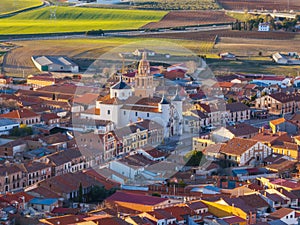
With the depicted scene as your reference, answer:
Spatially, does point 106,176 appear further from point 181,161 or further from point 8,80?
point 8,80

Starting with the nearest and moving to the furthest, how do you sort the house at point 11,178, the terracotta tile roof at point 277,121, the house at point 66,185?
the house at point 66,185 → the house at point 11,178 → the terracotta tile roof at point 277,121

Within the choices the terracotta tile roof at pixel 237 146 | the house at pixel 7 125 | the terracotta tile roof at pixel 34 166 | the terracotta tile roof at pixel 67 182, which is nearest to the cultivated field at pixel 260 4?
the house at pixel 7 125

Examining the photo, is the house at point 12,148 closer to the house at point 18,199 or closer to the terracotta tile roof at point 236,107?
the house at point 18,199

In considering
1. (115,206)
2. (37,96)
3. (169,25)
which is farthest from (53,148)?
(169,25)

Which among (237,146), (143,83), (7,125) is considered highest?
(143,83)

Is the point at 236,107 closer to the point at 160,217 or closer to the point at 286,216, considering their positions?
the point at 286,216

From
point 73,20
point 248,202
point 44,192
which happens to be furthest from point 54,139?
point 73,20

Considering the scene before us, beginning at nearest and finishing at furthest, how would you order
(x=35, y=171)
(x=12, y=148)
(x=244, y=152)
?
(x=35, y=171) < (x=244, y=152) < (x=12, y=148)
